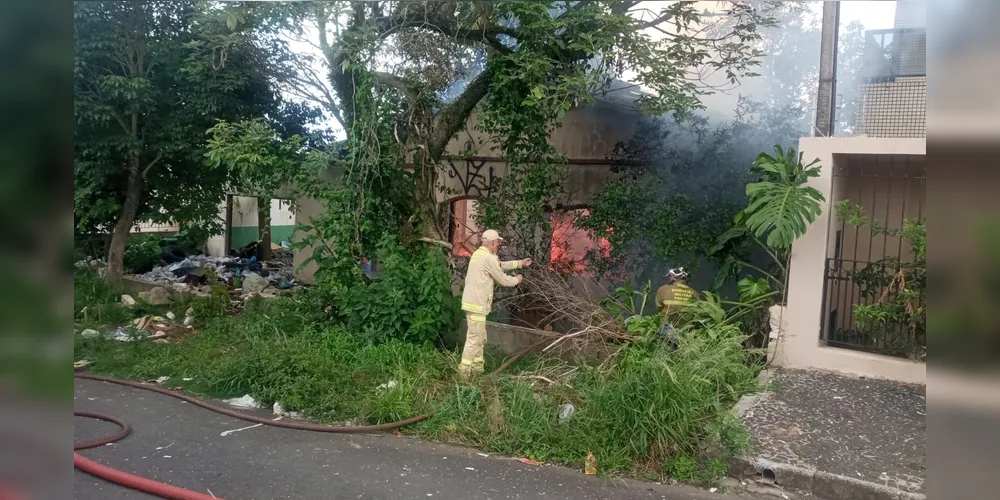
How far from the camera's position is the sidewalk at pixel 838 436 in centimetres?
424

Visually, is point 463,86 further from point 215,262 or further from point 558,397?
point 215,262

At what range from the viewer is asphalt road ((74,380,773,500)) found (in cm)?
429

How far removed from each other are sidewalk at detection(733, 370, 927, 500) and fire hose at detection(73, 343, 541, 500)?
2394mm

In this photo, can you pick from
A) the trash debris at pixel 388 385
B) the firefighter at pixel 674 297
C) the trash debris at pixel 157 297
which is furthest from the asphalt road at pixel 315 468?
the trash debris at pixel 157 297

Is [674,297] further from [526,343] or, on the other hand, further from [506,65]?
[506,65]

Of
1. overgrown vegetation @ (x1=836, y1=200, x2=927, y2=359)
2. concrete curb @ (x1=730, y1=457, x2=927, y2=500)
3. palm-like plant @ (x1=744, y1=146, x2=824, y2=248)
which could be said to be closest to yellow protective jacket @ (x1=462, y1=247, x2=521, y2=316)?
palm-like plant @ (x1=744, y1=146, x2=824, y2=248)

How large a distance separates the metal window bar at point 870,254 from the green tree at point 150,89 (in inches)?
301

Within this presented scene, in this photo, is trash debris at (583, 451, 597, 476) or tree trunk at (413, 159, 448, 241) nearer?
trash debris at (583, 451, 597, 476)

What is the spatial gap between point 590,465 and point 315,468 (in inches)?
79.4

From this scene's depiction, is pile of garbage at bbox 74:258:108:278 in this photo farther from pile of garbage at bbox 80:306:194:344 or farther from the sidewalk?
the sidewalk

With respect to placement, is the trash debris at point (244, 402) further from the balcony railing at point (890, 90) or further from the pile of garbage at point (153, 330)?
the balcony railing at point (890, 90)

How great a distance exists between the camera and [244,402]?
615 cm

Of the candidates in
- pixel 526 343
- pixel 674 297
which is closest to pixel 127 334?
pixel 526 343

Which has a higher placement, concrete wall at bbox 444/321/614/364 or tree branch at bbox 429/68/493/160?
tree branch at bbox 429/68/493/160
